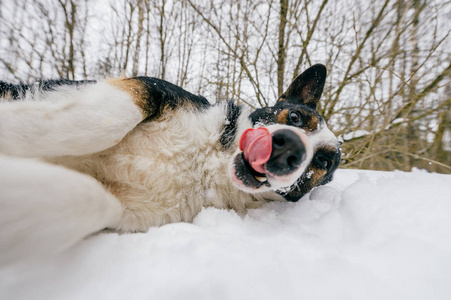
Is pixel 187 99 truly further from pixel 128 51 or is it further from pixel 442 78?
pixel 128 51

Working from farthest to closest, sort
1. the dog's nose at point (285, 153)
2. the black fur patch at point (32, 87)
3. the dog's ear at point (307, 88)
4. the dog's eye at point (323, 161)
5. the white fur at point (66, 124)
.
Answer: the dog's ear at point (307, 88)
the dog's eye at point (323, 161)
the black fur patch at point (32, 87)
the dog's nose at point (285, 153)
the white fur at point (66, 124)

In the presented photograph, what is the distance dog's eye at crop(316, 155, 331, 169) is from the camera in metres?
1.75

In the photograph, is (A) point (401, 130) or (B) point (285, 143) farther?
(A) point (401, 130)

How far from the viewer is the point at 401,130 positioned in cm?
455

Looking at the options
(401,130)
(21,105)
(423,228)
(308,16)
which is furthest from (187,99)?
(401,130)

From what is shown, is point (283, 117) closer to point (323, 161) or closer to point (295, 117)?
point (295, 117)

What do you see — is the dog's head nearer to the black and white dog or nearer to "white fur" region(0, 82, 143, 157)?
the black and white dog

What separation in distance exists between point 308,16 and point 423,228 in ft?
15.5

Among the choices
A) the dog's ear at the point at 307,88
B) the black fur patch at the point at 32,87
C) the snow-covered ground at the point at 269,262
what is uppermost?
the dog's ear at the point at 307,88

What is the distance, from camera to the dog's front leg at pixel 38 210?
858 mm

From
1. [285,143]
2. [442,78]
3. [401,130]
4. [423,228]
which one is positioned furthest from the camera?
[401,130]

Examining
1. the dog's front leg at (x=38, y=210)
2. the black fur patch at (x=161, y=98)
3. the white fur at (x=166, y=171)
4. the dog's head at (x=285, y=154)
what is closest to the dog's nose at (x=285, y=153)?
the dog's head at (x=285, y=154)

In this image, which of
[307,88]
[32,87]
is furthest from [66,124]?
[307,88]

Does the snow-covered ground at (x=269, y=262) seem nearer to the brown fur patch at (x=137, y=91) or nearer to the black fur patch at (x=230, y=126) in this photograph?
the black fur patch at (x=230, y=126)
